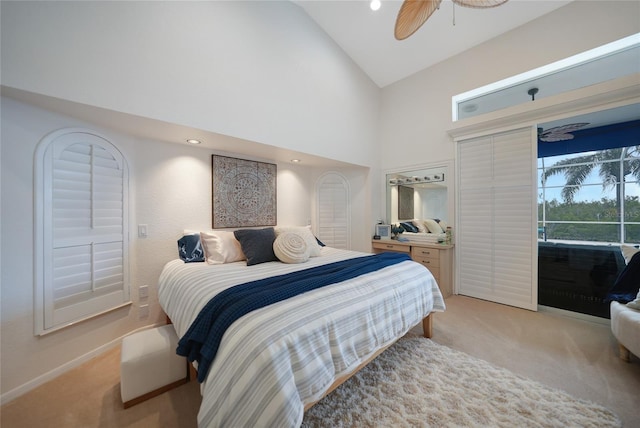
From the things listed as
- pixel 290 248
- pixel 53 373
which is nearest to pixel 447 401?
pixel 290 248

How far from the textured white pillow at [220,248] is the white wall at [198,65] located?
3.60 feet

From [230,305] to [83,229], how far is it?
5.32ft

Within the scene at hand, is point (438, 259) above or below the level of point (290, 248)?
below

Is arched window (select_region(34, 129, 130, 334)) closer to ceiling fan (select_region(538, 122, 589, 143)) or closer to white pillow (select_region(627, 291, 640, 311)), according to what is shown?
white pillow (select_region(627, 291, 640, 311))

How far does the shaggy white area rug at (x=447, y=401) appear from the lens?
1308 millimetres

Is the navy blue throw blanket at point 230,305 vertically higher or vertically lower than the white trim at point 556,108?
lower

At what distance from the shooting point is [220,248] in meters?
2.39

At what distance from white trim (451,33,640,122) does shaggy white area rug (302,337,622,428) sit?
10.7 ft

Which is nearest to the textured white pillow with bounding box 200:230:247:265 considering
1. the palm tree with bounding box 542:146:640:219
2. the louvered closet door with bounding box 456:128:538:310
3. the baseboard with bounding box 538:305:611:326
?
the louvered closet door with bounding box 456:128:538:310

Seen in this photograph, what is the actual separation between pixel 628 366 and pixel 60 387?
4227 millimetres

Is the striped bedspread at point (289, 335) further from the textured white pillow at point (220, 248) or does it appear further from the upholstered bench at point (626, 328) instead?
the upholstered bench at point (626, 328)

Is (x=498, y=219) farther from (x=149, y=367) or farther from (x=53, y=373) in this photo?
(x=53, y=373)

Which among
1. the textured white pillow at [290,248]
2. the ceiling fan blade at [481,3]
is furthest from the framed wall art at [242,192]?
the ceiling fan blade at [481,3]

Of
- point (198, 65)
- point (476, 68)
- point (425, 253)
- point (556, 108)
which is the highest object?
point (476, 68)
